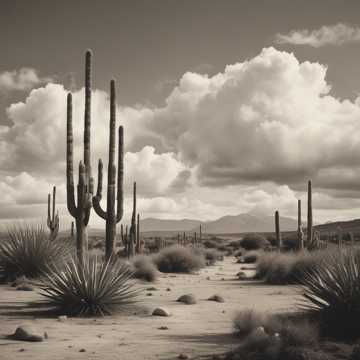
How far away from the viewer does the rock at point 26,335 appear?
8.61m

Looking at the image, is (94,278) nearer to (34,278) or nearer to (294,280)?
(34,278)

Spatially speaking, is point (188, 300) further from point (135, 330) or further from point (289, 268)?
point (289, 268)

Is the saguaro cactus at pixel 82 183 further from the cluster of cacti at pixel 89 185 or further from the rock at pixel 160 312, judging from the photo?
the rock at pixel 160 312

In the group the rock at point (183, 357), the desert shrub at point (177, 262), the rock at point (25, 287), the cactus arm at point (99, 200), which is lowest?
the rock at point (183, 357)

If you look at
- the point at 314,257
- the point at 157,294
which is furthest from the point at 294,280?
the point at 157,294

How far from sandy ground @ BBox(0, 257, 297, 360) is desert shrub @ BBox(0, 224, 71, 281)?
1888 millimetres

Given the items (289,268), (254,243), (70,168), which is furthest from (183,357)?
(254,243)

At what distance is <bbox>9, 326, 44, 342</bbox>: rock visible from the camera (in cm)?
861

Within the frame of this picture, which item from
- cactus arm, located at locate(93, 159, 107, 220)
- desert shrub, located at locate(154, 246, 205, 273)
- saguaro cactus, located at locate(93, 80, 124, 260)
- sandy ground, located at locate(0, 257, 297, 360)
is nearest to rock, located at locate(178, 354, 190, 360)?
sandy ground, located at locate(0, 257, 297, 360)

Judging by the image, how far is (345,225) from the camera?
14162cm

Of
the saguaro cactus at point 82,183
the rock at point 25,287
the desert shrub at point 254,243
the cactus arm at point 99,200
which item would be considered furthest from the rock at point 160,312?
the desert shrub at point 254,243

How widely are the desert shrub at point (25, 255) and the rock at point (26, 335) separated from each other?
874 cm

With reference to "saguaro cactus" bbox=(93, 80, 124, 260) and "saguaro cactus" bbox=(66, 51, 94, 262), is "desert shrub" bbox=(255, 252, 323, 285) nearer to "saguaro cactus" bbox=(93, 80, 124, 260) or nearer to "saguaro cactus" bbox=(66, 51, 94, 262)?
"saguaro cactus" bbox=(93, 80, 124, 260)

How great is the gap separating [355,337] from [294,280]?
11.5 meters
